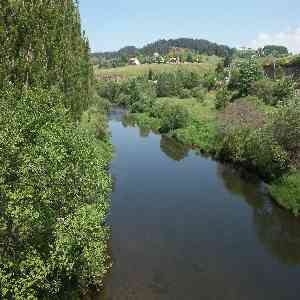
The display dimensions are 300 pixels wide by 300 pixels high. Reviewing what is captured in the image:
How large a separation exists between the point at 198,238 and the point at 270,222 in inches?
343

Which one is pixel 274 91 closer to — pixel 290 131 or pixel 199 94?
pixel 199 94

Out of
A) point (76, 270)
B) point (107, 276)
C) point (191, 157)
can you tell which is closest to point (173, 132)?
point (191, 157)

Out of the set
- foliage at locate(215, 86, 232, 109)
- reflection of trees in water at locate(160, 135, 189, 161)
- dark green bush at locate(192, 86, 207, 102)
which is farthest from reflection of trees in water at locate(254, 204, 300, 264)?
dark green bush at locate(192, 86, 207, 102)

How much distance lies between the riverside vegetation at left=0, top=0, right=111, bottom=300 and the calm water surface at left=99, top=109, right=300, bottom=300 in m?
6.50

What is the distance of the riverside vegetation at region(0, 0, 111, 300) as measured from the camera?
19.1 meters

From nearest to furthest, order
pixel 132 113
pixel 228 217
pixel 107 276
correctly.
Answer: pixel 107 276 < pixel 228 217 < pixel 132 113

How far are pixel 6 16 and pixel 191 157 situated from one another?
142 ft

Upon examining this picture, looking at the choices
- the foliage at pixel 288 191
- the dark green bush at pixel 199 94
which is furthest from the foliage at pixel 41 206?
the dark green bush at pixel 199 94

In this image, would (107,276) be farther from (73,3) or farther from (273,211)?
(73,3)

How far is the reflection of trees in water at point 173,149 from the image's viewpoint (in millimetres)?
67125

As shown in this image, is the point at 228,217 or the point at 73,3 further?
the point at 73,3

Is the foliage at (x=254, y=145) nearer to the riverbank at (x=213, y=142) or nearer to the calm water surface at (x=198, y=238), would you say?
the riverbank at (x=213, y=142)

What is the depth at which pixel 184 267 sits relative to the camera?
30.7 m

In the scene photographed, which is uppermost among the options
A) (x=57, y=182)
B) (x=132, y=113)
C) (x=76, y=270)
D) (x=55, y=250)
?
(x=57, y=182)
